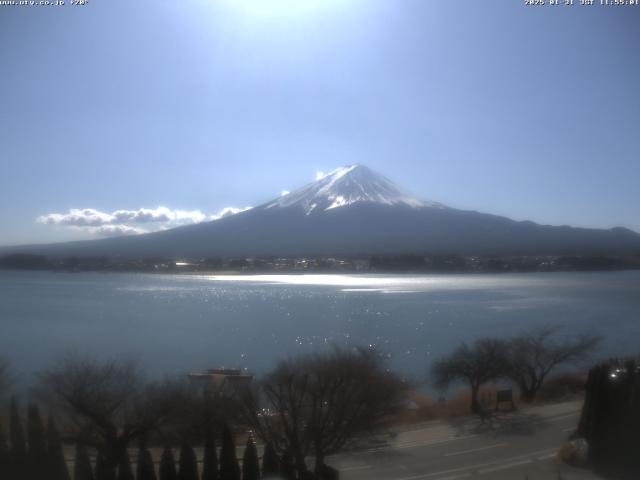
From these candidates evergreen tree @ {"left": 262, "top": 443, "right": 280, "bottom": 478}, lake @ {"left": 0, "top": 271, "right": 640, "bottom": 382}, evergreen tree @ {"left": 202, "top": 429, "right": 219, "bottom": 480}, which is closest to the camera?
evergreen tree @ {"left": 202, "top": 429, "right": 219, "bottom": 480}

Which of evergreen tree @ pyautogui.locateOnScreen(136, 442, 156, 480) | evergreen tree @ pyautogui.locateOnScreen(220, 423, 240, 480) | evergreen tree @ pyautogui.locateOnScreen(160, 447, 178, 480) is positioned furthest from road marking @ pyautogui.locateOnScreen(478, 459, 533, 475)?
evergreen tree @ pyautogui.locateOnScreen(136, 442, 156, 480)

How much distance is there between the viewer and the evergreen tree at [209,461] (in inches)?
170

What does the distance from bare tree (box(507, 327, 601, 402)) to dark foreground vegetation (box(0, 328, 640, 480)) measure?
50.3 inches

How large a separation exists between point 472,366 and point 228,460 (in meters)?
3.24

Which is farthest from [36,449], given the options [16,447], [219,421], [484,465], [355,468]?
[484,465]

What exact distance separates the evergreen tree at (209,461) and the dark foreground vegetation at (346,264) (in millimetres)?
8343

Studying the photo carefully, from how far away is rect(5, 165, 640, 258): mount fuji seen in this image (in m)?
16.5

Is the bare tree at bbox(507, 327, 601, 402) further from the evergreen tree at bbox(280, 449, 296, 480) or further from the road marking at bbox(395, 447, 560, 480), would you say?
the evergreen tree at bbox(280, 449, 296, 480)

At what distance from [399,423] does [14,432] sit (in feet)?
10.0

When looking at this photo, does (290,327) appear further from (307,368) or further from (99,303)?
(99,303)

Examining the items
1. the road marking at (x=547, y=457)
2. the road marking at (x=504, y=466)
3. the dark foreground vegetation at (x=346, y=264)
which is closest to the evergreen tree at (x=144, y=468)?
the road marking at (x=504, y=466)

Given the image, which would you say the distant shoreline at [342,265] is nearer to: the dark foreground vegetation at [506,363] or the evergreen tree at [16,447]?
the dark foreground vegetation at [506,363]

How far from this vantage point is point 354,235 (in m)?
24.6

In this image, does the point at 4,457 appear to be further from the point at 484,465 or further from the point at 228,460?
the point at 484,465
